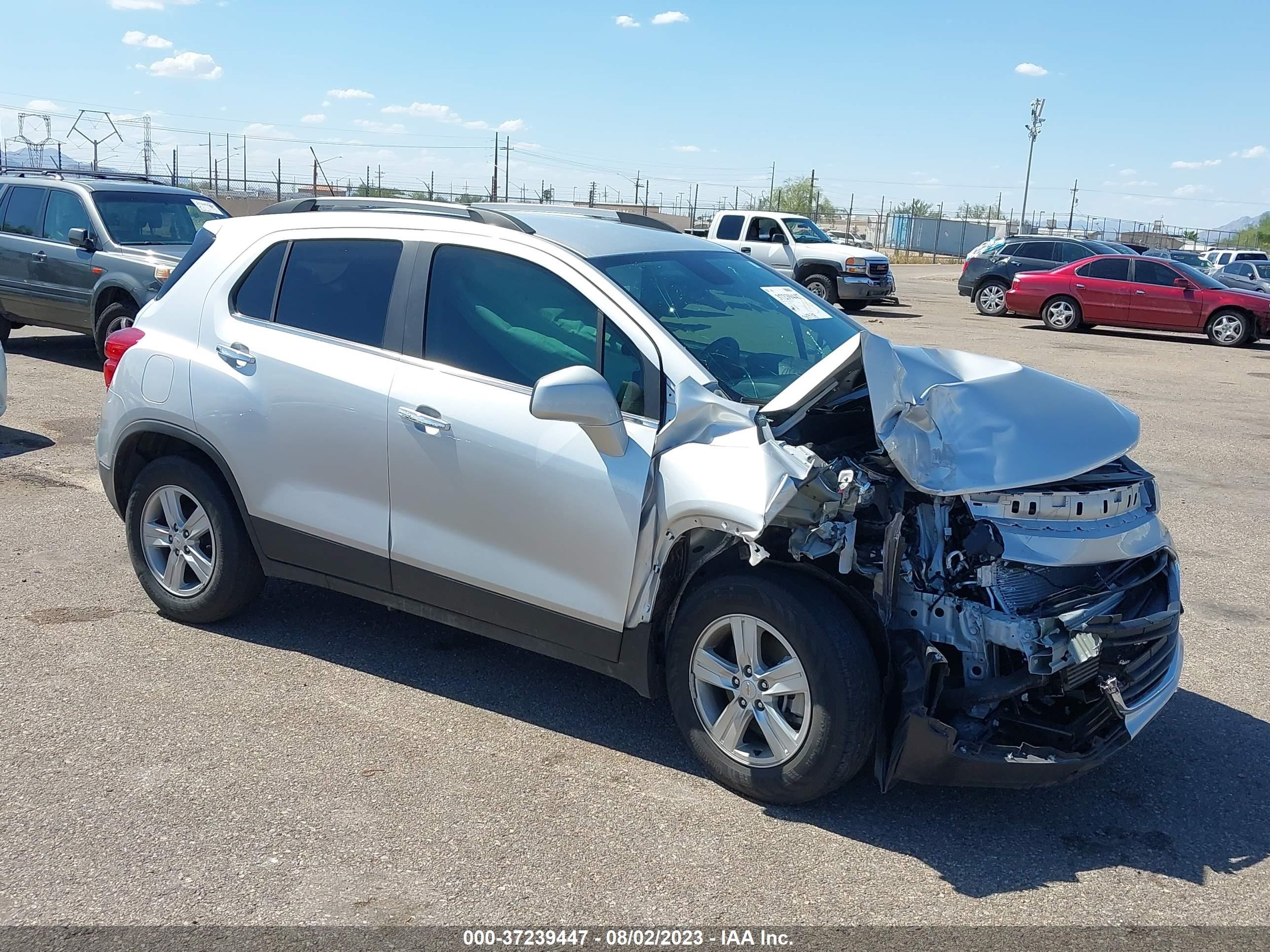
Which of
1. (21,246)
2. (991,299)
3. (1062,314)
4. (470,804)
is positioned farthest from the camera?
(991,299)

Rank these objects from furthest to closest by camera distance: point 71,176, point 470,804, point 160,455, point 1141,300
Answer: point 1141,300 < point 71,176 < point 160,455 < point 470,804

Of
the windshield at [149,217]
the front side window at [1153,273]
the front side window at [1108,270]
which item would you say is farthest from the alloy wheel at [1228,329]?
the windshield at [149,217]

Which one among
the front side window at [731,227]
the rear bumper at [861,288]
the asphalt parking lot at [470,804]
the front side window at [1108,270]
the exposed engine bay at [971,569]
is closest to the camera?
the asphalt parking lot at [470,804]

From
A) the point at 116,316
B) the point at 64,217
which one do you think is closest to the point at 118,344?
the point at 116,316

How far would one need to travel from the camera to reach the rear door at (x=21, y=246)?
12234mm

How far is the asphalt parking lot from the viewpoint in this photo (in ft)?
10.6

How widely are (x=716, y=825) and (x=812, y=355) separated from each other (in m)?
1.92

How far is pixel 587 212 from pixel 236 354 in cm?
176

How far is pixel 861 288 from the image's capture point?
2269 cm

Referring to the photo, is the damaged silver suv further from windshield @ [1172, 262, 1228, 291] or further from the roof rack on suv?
windshield @ [1172, 262, 1228, 291]

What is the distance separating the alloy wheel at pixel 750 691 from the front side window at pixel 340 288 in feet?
6.07

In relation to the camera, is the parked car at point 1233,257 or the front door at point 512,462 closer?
the front door at point 512,462

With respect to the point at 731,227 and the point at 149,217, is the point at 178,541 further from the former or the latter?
the point at 731,227

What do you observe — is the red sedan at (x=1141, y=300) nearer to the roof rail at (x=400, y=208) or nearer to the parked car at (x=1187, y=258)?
the parked car at (x=1187, y=258)
